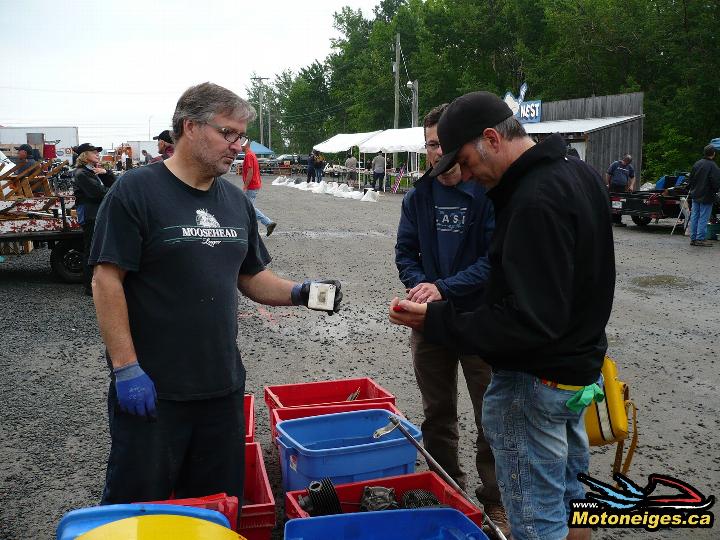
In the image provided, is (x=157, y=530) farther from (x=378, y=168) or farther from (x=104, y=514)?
(x=378, y=168)

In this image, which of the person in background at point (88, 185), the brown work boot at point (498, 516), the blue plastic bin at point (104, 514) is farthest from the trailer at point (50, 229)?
the blue plastic bin at point (104, 514)

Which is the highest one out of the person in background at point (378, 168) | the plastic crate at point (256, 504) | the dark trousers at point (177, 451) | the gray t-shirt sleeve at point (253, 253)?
the person in background at point (378, 168)

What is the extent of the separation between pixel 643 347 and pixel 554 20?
40.6m

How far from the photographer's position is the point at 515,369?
8.04ft

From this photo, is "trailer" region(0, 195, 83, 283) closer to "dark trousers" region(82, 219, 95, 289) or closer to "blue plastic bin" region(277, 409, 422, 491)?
"dark trousers" region(82, 219, 95, 289)

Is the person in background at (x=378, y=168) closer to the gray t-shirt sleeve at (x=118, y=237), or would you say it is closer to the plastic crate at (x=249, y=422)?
the plastic crate at (x=249, y=422)

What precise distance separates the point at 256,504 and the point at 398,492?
74 centimetres

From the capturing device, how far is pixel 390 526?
2822 millimetres

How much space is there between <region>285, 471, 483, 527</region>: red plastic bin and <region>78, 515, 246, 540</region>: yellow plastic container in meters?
1.18

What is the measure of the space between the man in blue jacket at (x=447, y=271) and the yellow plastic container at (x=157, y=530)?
193cm

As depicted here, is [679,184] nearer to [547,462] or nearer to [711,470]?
[711,470]

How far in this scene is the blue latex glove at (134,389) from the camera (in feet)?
8.53

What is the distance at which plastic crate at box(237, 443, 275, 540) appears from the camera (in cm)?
321

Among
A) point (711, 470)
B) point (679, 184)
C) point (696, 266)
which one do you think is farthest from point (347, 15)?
point (711, 470)
